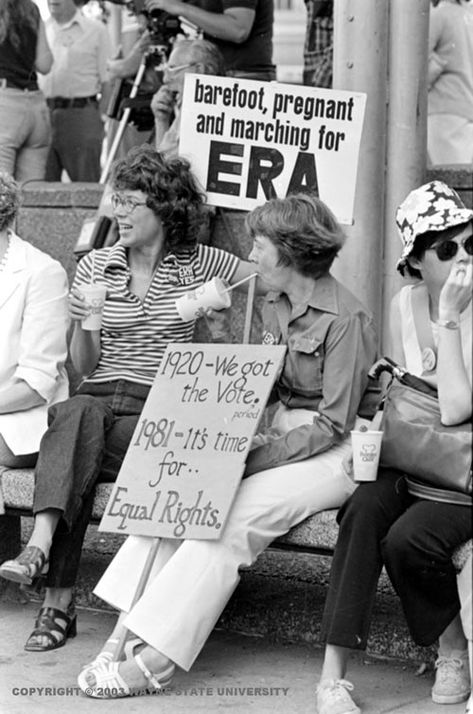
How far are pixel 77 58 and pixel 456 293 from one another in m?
5.29

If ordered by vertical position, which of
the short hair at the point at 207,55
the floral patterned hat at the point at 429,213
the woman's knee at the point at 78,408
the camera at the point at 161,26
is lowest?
the woman's knee at the point at 78,408

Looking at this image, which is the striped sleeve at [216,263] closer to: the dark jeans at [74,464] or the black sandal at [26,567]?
the dark jeans at [74,464]

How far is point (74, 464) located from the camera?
195 inches

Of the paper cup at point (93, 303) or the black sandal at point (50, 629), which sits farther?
the paper cup at point (93, 303)

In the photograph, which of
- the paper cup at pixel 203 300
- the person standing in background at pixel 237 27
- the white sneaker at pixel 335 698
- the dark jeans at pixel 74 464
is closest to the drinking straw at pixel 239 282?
the paper cup at pixel 203 300

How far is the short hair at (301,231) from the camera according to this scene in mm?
4789

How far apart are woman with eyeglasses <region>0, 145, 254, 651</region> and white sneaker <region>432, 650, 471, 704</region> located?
1.31m

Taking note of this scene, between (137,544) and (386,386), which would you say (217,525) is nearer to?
(137,544)

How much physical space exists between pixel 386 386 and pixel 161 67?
3036mm

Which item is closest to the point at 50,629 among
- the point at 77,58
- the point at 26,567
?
the point at 26,567

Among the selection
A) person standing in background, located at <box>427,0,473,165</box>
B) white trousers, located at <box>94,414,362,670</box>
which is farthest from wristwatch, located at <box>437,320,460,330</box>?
person standing in background, located at <box>427,0,473,165</box>

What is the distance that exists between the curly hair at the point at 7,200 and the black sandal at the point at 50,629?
143cm

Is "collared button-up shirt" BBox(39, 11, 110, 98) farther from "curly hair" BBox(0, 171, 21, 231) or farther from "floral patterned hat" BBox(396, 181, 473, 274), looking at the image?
"floral patterned hat" BBox(396, 181, 473, 274)

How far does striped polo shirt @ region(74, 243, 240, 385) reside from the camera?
5359mm
